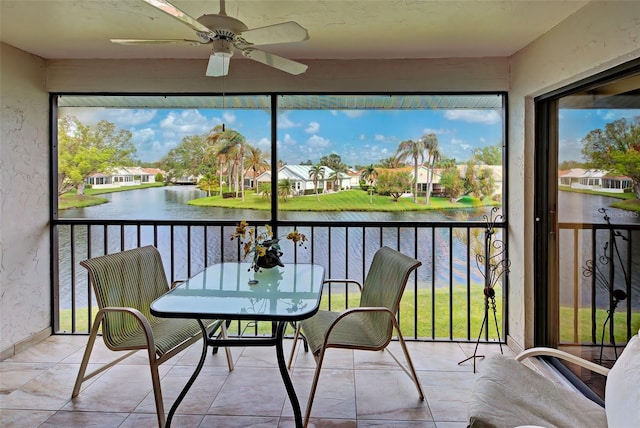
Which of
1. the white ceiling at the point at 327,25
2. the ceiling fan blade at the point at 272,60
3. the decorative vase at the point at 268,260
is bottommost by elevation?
the decorative vase at the point at 268,260

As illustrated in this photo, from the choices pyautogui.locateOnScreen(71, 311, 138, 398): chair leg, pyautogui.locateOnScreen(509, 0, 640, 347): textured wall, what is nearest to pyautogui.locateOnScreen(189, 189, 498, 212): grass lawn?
pyautogui.locateOnScreen(509, 0, 640, 347): textured wall

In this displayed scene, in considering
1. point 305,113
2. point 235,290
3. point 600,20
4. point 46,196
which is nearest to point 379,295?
point 235,290

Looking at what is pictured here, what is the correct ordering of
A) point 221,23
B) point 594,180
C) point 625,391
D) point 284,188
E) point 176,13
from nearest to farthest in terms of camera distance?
point 625,391 → point 176,13 → point 221,23 → point 594,180 → point 284,188

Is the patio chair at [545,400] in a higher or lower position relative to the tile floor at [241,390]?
higher

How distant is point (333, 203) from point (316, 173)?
0.98 ft

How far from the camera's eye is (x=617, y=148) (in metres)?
2.05

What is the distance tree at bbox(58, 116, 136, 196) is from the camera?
324 cm

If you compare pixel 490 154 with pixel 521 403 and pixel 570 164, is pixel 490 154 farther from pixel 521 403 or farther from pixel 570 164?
pixel 521 403

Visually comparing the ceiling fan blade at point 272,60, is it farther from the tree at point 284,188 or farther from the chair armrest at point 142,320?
the chair armrest at point 142,320

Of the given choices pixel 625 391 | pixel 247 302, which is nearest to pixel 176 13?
pixel 247 302

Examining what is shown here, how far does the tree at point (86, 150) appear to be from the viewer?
3240mm

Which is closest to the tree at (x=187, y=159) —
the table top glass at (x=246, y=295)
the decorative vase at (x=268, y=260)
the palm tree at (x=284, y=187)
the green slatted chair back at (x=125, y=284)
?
the palm tree at (x=284, y=187)

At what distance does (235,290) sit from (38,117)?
240 cm

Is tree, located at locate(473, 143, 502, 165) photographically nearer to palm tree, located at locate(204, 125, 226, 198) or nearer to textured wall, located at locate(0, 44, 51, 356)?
palm tree, located at locate(204, 125, 226, 198)
